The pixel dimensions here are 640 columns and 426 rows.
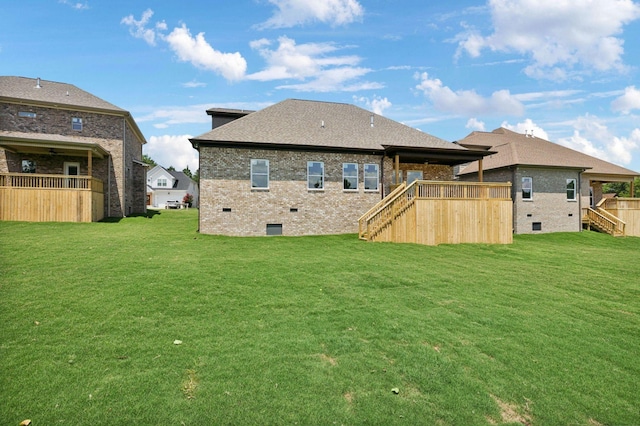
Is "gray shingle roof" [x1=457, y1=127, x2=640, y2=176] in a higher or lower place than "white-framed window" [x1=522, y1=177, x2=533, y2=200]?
higher

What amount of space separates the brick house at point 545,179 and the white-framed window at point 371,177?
805 cm

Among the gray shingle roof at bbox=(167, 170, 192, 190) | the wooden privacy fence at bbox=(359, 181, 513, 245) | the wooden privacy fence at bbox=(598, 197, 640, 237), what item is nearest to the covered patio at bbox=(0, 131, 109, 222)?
the wooden privacy fence at bbox=(359, 181, 513, 245)

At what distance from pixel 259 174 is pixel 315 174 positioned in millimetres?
3007

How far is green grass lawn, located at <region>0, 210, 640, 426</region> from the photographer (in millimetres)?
3502

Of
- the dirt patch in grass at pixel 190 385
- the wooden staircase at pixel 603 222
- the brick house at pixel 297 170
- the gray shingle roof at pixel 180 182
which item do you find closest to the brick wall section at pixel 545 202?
the wooden staircase at pixel 603 222

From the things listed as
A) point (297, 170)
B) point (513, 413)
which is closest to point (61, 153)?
point (297, 170)

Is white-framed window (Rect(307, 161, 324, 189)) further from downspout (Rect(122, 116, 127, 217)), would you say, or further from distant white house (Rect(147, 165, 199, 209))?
distant white house (Rect(147, 165, 199, 209))

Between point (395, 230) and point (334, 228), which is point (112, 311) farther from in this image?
point (334, 228)

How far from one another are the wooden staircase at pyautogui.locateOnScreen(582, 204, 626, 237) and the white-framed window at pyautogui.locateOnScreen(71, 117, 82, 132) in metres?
35.3

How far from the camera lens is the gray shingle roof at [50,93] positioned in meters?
20.4

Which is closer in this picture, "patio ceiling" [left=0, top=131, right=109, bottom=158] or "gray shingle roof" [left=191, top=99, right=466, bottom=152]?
"patio ceiling" [left=0, top=131, right=109, bottom=158]

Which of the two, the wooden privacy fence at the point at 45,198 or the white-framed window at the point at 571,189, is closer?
the wooden privacy fence at the point at 45,198

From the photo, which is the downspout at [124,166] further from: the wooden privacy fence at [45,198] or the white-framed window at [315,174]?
the white-framed window at [315,174]

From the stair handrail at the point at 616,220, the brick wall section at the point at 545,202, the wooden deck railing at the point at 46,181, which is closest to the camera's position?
the wooden deck railing at the point at 46,181
